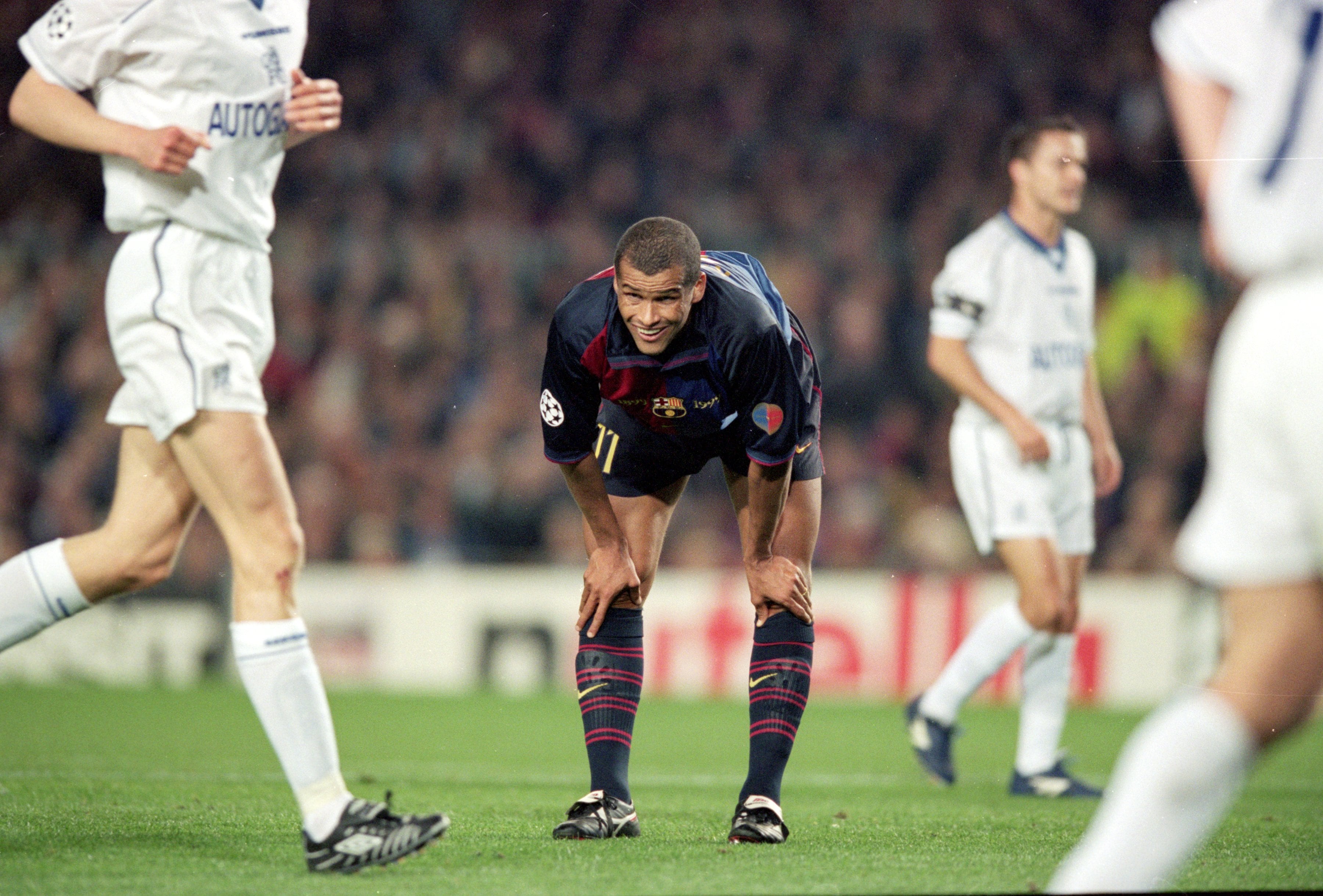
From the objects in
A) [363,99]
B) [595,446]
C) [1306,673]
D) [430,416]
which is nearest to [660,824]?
[595,446]

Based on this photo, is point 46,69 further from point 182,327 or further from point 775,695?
point 775,695

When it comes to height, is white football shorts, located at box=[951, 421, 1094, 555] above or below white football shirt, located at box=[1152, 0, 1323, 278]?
below

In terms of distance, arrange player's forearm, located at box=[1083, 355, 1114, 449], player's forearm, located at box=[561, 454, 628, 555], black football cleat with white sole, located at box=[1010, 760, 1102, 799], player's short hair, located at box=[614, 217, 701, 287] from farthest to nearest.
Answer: player's forearm, located at box=[1083, 355, 1114, 449] < black football cleat with white sole, located at box=[1010, 760, 1102, 799] < player's forearm, located at box=[561, 454, 628, 555] < player's short hair, located at box=[614, 217, 701, 287]

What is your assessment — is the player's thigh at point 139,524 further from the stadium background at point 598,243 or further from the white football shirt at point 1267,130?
the stadium background at point 598,243

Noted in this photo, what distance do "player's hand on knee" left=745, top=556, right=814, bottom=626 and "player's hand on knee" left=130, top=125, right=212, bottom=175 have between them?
5.80ft

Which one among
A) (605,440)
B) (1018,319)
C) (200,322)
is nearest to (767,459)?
(605,440)

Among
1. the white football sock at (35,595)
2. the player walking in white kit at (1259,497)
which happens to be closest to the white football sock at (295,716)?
the white football sock at (35,595)

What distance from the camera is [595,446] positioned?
423 centimetres

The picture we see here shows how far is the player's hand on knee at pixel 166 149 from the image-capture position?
3201 millimetres

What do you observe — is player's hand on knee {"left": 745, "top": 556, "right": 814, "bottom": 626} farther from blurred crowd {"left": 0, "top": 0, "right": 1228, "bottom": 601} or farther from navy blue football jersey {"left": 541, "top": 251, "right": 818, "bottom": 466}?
blurred crowd {"left": 0, "top": 0, "right": 1228, "bottom": 601}

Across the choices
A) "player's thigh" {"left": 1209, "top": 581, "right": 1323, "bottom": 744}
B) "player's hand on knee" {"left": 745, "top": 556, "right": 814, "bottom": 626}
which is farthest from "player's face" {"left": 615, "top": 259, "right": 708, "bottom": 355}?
"player's thigh" {"left": 1209, "top": 581, "right": 1323, "bottom": 744}

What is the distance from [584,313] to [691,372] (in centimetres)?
32

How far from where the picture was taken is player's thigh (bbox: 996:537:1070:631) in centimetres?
554

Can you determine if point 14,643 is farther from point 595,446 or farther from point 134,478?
point 595,446
